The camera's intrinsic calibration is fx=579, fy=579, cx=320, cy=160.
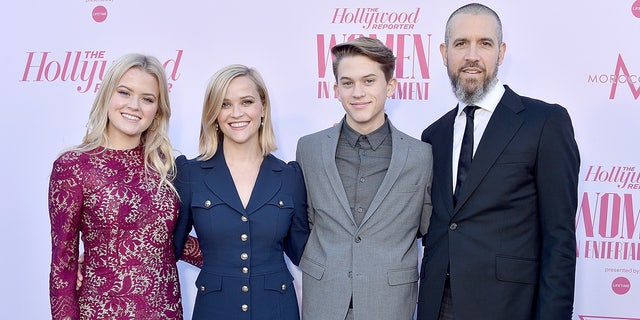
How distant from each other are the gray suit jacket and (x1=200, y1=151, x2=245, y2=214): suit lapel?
33 cm

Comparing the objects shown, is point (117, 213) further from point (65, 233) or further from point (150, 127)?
point (150, 127)

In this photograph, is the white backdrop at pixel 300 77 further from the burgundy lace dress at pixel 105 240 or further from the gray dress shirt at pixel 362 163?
the burgundy lace dress at pixel 105 240

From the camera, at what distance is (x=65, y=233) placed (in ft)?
6.80

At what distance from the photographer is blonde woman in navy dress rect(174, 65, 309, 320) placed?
2246mm

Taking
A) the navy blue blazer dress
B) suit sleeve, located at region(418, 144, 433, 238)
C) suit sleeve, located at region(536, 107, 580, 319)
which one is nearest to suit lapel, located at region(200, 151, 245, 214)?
the navy blue blazer dress

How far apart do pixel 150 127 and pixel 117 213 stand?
44 cm

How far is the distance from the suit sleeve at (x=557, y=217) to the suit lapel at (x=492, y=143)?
0.12 meters

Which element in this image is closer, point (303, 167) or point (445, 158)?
point (445, 158)

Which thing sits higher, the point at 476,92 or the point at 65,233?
the point at 476,92

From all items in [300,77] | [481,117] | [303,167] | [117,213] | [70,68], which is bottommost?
[117,213]

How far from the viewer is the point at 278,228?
2.33 meters

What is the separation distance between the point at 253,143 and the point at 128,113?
0.53m

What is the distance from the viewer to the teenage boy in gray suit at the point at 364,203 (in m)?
2.21

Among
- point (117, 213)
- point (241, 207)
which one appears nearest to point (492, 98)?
point (241, 207)
